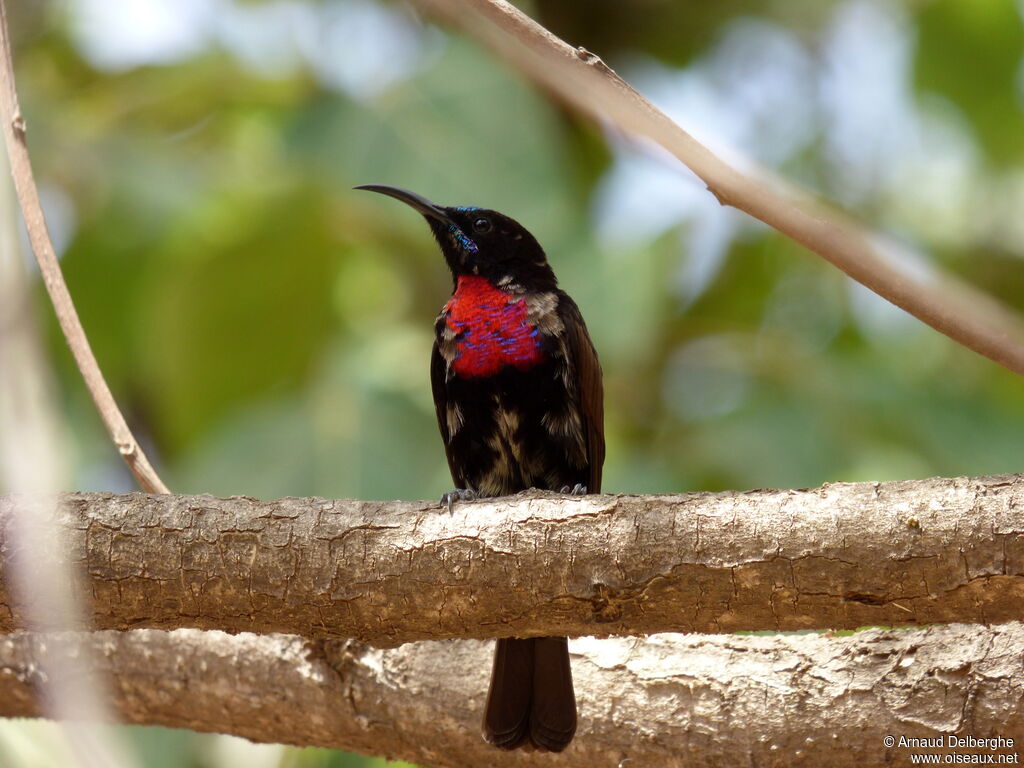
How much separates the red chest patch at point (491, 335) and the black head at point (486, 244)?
19cm

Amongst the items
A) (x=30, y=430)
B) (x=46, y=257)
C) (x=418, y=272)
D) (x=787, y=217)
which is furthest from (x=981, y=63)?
(x=30, y=430)

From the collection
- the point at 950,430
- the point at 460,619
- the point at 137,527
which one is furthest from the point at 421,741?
the point at 950,430

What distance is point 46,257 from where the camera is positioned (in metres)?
2.28

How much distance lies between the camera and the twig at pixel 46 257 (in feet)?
6.30

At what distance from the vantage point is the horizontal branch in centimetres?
230

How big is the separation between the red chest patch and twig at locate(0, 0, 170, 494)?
1.35m

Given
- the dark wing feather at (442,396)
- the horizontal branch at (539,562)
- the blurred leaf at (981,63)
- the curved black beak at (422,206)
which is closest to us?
the horizontal branch at (539,562)

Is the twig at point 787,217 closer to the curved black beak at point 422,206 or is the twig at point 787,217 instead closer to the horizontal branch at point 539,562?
the horizontal branch at point 539,562

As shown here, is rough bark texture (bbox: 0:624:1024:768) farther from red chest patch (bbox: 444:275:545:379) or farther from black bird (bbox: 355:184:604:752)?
red chest patch (bbox: 444:275:545:379)

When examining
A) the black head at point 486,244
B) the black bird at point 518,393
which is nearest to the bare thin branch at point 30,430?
the black bird at point 518,393

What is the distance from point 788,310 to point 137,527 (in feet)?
16.1

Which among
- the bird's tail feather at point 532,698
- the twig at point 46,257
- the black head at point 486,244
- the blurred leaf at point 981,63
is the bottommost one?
the bird's tail feather at point 532,698

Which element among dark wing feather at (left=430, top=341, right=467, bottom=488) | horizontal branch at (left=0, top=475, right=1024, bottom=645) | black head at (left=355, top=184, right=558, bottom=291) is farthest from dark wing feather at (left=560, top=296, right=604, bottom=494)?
horizontal branch at (left=0, top=475, right=1024, bottom=645)

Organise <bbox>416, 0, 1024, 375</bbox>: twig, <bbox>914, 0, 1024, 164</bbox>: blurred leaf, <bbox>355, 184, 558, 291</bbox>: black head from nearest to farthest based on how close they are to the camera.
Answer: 1. <bbox>416, 0, 1024, 375</bbox>: twig
2. <bbox>355, 184, 558, 291</bbox>: black head
3. <bbox>914, 0, 1024, 164</bbox>: blurred leaf
